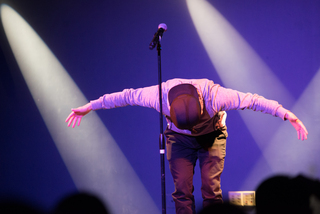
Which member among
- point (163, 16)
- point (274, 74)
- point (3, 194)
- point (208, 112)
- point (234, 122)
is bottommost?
point (3, 194)

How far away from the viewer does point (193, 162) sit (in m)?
2.02

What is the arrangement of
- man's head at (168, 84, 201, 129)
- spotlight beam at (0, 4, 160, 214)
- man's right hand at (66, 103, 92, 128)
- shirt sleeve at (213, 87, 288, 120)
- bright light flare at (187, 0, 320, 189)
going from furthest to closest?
spotlight beam at (0, 4, 160, 214)
bright light flare at (187, 0, 320, 189)
man's right hand at (66, 103, 92, 128)
shirt sleeve at (213, 87, 288, 120)
man's head at (168, 84, 201, 129)

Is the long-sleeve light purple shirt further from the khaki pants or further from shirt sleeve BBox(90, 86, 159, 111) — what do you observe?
the khaki pants

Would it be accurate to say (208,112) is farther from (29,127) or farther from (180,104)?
(29,127)

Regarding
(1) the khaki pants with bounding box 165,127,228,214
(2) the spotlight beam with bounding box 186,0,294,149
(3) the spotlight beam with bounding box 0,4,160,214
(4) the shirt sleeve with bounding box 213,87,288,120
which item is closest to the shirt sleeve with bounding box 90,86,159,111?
(1) the khaki pants with bounding box 165,127,228,214

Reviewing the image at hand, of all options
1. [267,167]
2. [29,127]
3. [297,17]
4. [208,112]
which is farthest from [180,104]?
[29,127]

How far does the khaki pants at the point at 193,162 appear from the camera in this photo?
1915 millimetres

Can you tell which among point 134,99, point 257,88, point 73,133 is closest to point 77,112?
point 134,99

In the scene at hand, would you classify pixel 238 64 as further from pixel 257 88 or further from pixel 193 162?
pixel 193 162

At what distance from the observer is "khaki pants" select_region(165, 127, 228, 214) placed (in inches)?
75.4

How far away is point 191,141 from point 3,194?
2.75m

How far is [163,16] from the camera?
308cm

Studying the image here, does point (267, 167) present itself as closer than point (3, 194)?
Yes

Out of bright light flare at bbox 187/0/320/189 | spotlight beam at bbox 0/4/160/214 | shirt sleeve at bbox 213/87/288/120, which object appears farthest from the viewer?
spotlight beam at bbox 0/4/160/214
